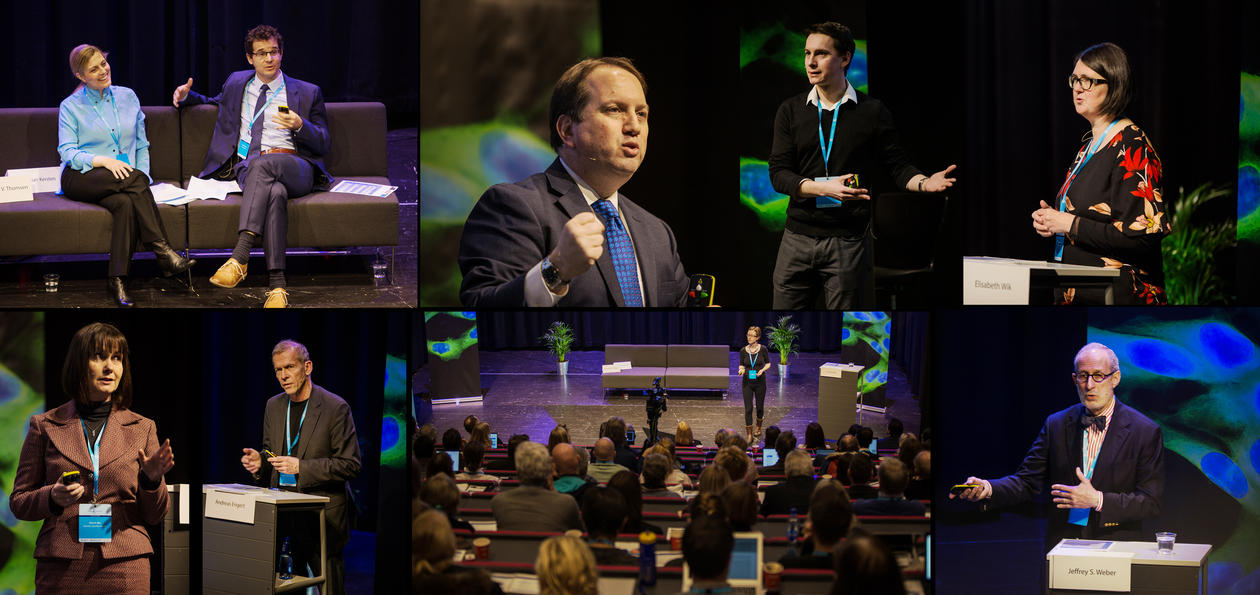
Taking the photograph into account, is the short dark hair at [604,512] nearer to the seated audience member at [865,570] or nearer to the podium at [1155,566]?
the seated audience member at [865,570]

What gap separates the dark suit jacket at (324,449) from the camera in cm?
479

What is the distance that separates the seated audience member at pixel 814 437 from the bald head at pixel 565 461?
94 cm

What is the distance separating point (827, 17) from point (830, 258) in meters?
1.00

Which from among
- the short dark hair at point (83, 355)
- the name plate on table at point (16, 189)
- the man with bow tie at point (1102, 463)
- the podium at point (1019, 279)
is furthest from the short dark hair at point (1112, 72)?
the name plate on table at point (16, 189)

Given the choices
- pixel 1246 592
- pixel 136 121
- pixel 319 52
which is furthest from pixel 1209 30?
pixel 319 52

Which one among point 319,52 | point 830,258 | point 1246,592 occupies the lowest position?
point 1246,592

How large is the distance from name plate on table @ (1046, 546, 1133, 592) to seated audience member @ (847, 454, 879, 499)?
2.80ft

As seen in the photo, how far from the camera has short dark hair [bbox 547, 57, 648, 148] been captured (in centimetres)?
466

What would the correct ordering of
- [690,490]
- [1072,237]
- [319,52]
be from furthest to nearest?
[319,52], [1072,237], [690,490]

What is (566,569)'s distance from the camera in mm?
4539

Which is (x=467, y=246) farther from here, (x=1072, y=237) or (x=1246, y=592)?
(x=1246, y=592)

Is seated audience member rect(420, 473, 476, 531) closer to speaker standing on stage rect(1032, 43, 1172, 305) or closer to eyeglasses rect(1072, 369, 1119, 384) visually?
eyeglasses rect(1072, 369, 1119, 384)

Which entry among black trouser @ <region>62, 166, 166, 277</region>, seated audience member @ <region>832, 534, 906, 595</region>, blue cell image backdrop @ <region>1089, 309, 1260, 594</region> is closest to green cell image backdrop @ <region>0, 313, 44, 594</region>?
black trouser @ <region>62, 166, 166, 277</region>

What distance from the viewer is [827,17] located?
4.76m
